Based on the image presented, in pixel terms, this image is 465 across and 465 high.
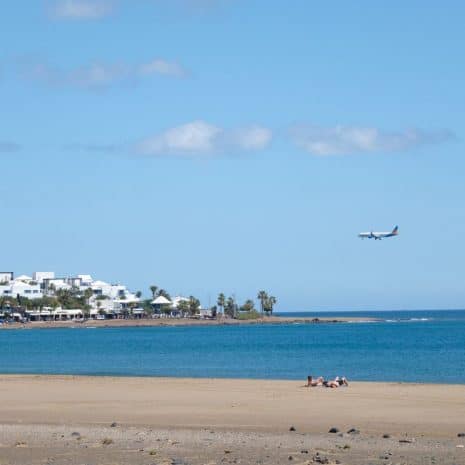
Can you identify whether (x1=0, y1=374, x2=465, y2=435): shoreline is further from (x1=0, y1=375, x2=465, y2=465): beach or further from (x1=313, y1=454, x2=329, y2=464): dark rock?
(x1=313, y1=454, x2=329, y2=464): dark rock

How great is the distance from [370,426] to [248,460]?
7.26 metres

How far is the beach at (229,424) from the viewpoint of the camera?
2052 cm

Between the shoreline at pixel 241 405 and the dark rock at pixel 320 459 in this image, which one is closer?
the dark rock at pixel 320 459

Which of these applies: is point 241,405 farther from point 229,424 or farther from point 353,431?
point 353,431

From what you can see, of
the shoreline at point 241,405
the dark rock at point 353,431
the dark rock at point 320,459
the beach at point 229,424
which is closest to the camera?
the dark rock at point 320,459

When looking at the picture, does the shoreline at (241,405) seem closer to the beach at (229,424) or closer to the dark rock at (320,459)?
the beach at (229,424)

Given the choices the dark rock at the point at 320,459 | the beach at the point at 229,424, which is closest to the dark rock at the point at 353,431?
the beach at the point at 229,424

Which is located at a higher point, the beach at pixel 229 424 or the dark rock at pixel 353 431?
the dark rock at pixel 353 431

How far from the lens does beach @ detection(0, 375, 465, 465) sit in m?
20.5

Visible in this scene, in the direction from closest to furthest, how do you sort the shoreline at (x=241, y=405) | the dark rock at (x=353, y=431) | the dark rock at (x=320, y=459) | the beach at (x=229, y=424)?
the dark rock at (x=320, y=459) → the beach at (x=229, y=424) → the dark rock at (x=353, y=431) → the shoreline at (x=241, y=405)

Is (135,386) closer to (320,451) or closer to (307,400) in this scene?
(307,400)

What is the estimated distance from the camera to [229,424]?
26906 mm

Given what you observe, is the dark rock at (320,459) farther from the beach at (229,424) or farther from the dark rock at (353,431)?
the dark rock at (353,431)

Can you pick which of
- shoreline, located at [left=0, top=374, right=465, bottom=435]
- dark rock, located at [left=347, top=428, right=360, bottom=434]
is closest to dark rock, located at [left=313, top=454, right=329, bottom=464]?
dark rock, located at [left=347, top=428, right=360, bottom=434]
